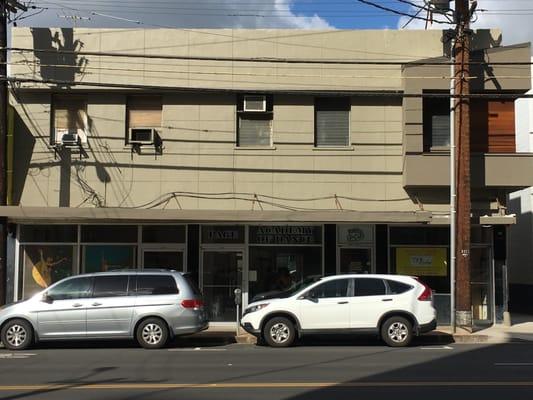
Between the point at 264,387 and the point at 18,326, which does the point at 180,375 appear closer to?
the point at 264,387

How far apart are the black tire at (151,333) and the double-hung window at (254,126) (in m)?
6.78

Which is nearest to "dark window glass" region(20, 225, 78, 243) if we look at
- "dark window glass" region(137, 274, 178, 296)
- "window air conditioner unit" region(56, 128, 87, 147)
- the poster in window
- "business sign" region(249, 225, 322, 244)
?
the poster in window

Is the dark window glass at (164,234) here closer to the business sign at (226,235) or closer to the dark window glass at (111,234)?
the dark window glass at (111,234)

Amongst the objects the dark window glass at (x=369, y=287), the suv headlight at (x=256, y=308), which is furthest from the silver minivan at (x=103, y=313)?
the dark window glass at (x=369, y=287)

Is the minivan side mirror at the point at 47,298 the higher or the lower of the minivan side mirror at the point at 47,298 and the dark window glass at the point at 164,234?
the lower

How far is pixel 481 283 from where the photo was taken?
1897 centimetres

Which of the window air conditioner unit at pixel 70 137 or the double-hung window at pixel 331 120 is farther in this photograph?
the double-hung window at pixel 331 120

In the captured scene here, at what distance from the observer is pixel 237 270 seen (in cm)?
1902

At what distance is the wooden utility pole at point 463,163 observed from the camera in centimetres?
1689

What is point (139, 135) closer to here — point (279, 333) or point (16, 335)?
point (16, 335)

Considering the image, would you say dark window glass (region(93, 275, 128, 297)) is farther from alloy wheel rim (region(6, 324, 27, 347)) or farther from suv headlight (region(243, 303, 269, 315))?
suv headlight (region(243, 303, 269, 315))

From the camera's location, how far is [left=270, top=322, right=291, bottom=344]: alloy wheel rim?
1412 cm

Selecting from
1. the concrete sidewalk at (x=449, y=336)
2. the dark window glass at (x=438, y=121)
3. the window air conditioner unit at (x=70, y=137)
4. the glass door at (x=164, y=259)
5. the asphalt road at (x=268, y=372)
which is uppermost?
the dark window glass at (x=438, y=121)

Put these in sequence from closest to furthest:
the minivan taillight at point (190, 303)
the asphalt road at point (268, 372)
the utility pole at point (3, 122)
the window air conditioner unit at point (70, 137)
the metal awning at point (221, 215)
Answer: the asphalt road at point (268, 372) < the minivan taillight at point (190, 303) < the utility pole at point (3, 122) < the metal awning at point (221, 215) < the window air conditioner unit at point (70, 137)
